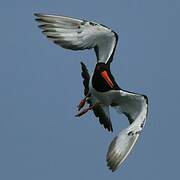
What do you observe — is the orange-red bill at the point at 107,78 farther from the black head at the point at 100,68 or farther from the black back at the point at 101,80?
the black head at the point at 100,68

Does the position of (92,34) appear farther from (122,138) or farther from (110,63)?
(122,138)

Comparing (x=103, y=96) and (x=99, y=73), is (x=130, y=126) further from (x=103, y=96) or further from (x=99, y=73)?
(x=99, y=73)

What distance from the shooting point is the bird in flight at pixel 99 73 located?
23062mm

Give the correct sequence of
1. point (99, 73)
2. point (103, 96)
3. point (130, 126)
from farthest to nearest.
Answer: point (99, 73), point (103, 96), point (130, 126)

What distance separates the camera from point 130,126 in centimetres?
2236

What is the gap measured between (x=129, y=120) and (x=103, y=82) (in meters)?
1.23

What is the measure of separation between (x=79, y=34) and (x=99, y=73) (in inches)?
46.2

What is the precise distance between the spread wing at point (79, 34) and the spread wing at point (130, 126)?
160cm

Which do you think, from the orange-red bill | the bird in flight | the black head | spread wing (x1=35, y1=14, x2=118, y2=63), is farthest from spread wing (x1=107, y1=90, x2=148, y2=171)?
spread wing (x1=35, y1=14, x2=118, y2=63)

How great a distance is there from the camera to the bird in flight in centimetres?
2306

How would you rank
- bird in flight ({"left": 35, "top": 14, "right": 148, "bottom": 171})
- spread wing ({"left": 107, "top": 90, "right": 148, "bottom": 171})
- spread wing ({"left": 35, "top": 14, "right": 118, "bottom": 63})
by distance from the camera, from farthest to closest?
spread wing ({"left": 35, "top": 14, "right": 118, "bottom": 63})
bird in flight ({"left": 35, "top": 14, "right": 148, "bottom": 171})
spread wing ({"left": 107, "top": 90, "right": 148, "bottom": 171})

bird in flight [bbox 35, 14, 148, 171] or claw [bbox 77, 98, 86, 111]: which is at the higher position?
bird in flight [bbox 35, 14, 148, 171]

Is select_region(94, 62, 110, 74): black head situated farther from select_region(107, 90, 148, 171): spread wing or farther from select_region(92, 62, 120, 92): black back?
select_region(107, 90, 148, 171): spread wing

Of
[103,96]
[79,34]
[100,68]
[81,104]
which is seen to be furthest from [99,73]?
[79,34]
